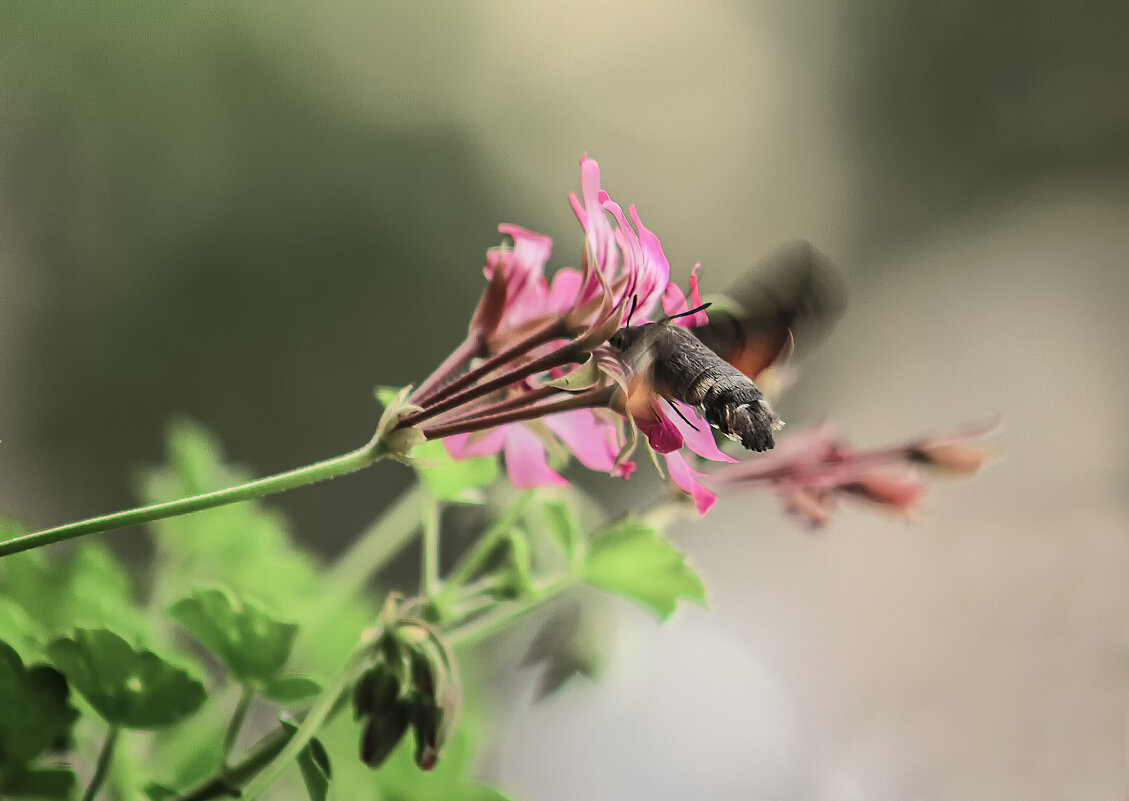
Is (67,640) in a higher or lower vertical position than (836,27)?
lower

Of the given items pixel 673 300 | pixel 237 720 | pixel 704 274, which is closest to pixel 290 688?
A: pixel 237 720

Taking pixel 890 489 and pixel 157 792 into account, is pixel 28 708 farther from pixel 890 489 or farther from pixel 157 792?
pixel 890 489

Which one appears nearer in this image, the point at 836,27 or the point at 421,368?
the point at 421,368

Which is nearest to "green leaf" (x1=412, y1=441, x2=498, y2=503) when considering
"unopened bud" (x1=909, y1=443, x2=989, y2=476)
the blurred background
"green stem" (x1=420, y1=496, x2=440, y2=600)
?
"green stem" (x1=420, y1=496, x2=440, y2=600)

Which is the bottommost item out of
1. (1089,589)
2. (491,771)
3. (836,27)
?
(1089,589)

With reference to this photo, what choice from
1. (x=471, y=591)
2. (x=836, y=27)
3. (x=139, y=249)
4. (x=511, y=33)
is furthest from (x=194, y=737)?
(x=836, y=27)

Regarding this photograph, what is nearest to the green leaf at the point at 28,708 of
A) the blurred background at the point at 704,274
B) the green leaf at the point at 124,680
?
the green leaf at the point at 124,680

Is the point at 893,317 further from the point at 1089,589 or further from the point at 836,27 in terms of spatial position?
the point at 1089,589

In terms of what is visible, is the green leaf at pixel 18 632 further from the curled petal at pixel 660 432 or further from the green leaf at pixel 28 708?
the curled petal at pixel 660 432
